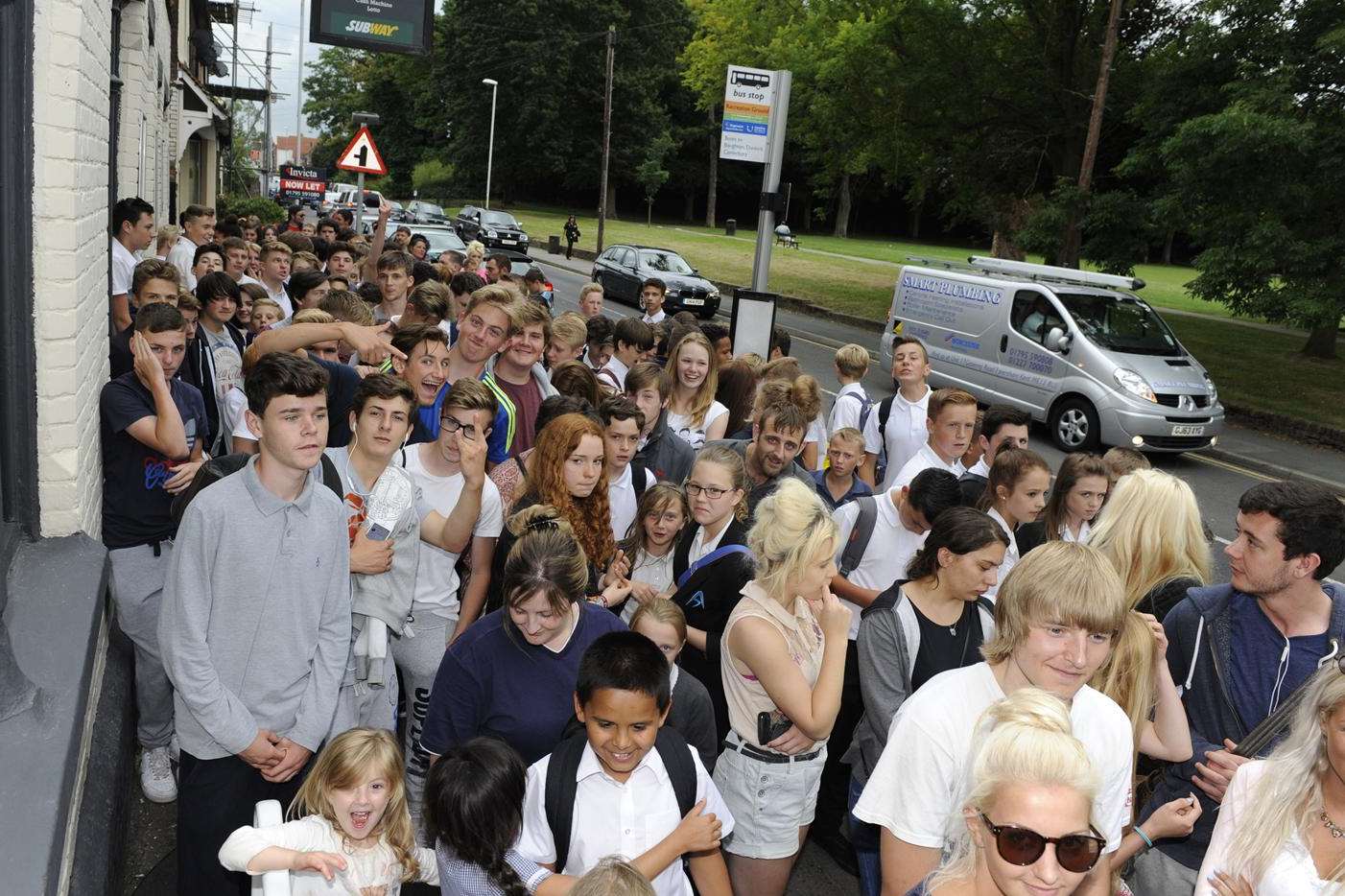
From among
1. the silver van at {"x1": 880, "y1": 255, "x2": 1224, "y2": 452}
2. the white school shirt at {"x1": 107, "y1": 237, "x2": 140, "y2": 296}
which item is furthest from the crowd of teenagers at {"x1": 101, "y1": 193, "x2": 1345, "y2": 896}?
the silver van at {"x1": 880, "y1": 255, "x2": 1224, "y2": 452}

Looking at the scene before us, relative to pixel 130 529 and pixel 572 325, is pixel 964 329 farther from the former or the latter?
pixel 130 529

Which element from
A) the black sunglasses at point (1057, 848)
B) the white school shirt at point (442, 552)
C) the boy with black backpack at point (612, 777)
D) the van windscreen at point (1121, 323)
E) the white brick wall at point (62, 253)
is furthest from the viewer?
the van windscreen at point (1121, 323)

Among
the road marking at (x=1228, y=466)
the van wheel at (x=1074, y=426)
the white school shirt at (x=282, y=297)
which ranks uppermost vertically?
the white school shirt at (x=282, y=297)

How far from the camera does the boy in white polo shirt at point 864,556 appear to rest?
196 inches

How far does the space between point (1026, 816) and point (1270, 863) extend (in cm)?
102

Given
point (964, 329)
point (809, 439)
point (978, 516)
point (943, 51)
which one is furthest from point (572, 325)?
point (943, 51)

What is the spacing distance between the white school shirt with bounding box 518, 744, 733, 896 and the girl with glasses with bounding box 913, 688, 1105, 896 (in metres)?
0.89

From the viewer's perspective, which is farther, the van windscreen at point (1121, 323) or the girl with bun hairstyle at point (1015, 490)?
the van windscreen at point (1121, 323)

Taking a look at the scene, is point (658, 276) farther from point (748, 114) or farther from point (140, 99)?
point (140, 99)

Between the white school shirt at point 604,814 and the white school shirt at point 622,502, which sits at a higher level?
the white school shirt at point 622,502

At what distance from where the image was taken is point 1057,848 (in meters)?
2.30

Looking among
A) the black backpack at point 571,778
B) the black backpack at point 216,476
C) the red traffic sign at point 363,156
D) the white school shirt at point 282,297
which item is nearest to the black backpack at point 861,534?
the black backpack at point 571,778

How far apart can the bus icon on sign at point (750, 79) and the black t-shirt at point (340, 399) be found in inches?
375

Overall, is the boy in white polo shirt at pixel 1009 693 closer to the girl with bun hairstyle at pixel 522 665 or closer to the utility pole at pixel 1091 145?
the girl with bun hairstyle at pixel 522 665
